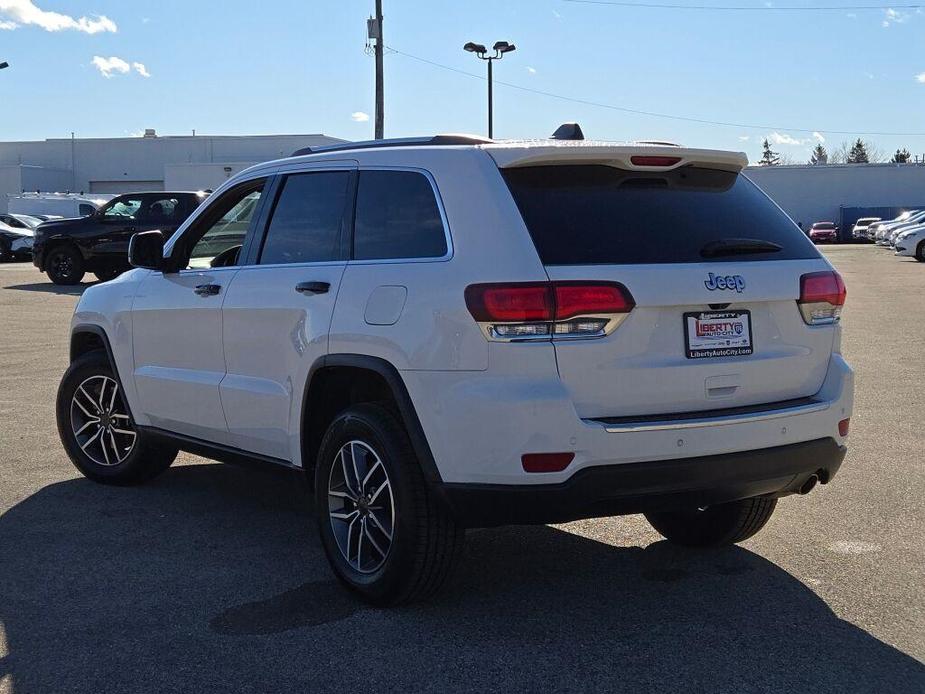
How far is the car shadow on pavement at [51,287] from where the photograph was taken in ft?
72.8

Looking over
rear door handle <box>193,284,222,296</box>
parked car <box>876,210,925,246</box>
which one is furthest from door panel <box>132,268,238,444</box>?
parked car <box>876,210,925,246</box>

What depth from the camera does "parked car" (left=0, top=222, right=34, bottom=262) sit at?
35.0m

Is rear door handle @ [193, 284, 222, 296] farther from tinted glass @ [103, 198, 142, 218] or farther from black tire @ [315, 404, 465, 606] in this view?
tinted glass @ [103, 198, 142, 218]

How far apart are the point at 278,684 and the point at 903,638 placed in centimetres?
225

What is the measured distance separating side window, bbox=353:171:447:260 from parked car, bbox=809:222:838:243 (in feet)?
219

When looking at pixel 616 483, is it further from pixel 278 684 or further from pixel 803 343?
pixel 278 684

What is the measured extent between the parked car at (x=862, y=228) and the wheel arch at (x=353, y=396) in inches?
2449

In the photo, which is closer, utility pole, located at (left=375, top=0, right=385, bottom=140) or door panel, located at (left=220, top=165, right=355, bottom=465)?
door panel, located at (left=220, top=165, right=355, bottom=465)

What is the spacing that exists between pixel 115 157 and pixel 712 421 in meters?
73.5

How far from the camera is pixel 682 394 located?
4.08 m

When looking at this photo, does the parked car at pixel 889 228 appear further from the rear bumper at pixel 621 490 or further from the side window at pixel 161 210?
the rear bumper at pixel 621 490

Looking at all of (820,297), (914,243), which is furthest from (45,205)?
(820,297)

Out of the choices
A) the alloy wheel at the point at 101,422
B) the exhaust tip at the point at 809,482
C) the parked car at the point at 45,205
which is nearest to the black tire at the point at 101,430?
the alloy wheel at the point at 101,422

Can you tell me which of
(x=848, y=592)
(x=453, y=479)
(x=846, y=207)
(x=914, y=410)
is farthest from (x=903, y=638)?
(x=846, y=207)
